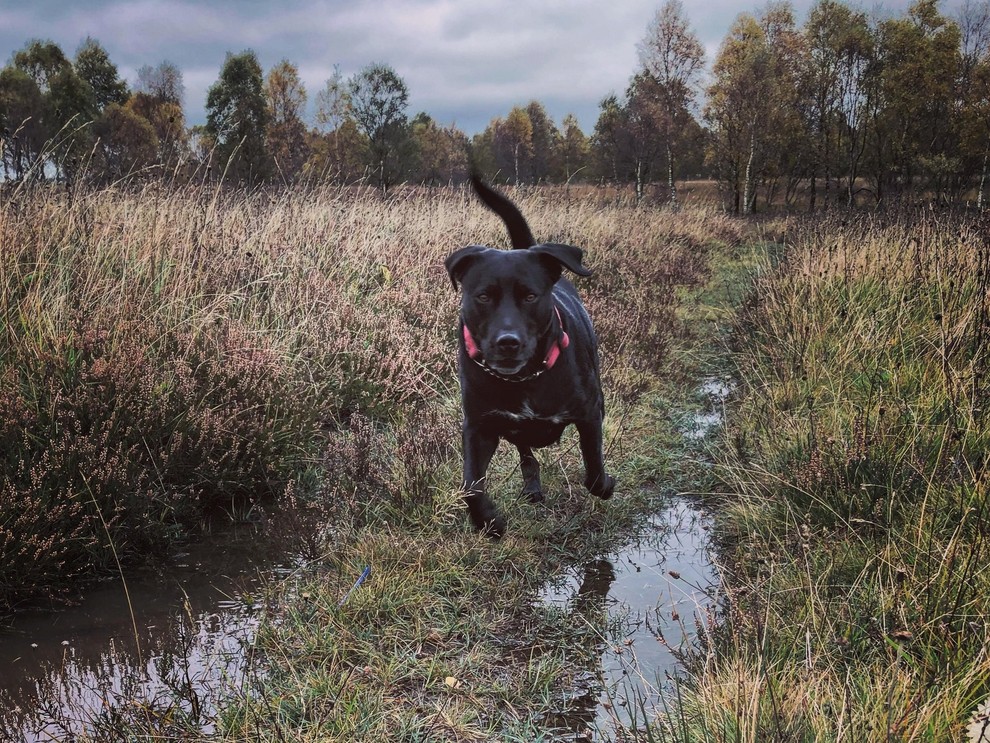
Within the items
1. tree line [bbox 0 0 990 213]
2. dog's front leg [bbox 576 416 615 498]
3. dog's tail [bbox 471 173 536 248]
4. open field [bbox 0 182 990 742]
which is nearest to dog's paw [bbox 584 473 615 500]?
dog's front leg [bbox 576 416 615 498]

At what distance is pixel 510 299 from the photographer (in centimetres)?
287

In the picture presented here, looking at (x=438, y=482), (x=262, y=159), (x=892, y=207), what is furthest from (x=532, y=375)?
(x=262, y=159)

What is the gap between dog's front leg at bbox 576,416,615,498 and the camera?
3.28m

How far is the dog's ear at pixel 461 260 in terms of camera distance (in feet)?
9.86

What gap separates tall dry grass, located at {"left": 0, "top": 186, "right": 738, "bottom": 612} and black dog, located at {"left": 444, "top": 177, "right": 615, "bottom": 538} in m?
Result: 0.54

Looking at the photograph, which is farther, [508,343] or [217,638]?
[508,343]

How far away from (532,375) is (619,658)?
3.81 feet

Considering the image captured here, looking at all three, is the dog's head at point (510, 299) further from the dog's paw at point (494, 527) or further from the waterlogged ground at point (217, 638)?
the waterlogged ground at point (217, 638)

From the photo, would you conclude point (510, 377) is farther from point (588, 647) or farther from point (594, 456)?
point (588, 647)

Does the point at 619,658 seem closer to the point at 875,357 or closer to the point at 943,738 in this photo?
the point at 943,738

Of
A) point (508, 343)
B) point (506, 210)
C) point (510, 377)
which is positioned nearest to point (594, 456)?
point (510, 377)

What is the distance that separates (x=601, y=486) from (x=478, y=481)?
731 millimetres

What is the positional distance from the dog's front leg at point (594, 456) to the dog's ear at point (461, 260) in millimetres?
890

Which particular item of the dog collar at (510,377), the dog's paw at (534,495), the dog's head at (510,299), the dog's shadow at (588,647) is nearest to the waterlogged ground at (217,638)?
the dog's shadow at (588,647)
